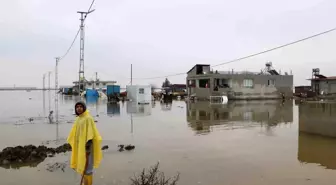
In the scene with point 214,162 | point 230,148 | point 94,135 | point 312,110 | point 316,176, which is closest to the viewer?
point 94,135

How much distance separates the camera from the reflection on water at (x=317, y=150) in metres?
10.0

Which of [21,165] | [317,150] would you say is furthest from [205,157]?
[21,165]

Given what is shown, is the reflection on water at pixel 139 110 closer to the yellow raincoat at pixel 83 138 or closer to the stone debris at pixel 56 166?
the stone debris at pixel 56 166

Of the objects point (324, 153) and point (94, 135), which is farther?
point (324, 153)

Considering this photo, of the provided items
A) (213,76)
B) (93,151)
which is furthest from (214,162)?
(213,76)

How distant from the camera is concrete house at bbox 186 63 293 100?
5053 cm

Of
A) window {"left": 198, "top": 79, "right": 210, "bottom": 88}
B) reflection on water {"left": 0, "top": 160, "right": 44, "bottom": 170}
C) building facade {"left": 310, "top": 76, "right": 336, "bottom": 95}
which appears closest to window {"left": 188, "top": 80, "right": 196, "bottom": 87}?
window {"left": 198, "top": 79, "right": 210, "bottom": 88}

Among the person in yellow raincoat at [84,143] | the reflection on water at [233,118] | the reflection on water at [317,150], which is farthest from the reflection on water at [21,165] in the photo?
the reflection on water at [233,118]

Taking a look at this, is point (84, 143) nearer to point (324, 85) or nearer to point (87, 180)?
point (87, 180)

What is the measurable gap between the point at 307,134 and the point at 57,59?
172 feet

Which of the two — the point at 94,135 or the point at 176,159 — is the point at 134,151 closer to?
the point at 176,159

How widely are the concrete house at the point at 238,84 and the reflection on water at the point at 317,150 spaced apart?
36.2 m

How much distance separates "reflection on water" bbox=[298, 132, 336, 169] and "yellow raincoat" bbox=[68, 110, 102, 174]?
699 centimetres

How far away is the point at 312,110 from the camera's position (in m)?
14.3
